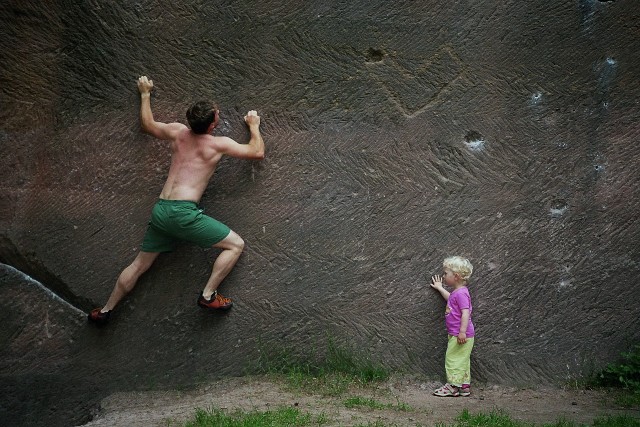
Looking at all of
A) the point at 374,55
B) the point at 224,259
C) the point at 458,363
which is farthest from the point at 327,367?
the point at 374,55

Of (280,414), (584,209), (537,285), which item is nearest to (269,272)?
(280,414)

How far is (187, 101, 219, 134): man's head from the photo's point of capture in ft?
15.9

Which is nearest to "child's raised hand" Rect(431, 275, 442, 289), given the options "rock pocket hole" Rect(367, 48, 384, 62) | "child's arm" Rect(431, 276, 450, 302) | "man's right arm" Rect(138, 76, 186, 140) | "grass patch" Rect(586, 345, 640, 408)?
"child's arm" Rect(431, 276, 450, 302)

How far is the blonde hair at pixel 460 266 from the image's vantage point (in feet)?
16.4

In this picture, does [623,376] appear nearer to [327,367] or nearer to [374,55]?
[327,367]

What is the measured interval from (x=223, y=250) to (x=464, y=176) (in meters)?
1.65

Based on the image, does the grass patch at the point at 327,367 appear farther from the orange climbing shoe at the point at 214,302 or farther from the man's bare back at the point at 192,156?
the man's bare back at the point at 192,156

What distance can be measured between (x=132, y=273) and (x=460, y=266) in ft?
6.88

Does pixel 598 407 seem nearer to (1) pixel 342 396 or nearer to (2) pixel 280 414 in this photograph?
(1) pixel 342 396

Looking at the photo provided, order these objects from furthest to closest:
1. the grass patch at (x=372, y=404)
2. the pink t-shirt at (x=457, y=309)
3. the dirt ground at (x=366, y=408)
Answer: the pink t-shirt at (x=457, y=309), the grass patch at (x=372, y=404), the dirt ground at (x=366, y=408)

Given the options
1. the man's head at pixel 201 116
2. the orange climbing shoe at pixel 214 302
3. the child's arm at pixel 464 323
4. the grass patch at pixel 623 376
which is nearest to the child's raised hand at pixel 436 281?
the child's arm at pixel 464 323

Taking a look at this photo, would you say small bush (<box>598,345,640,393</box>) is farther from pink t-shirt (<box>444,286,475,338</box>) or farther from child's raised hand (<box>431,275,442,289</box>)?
child's raised hand (<box>431,275,442,289</box>)

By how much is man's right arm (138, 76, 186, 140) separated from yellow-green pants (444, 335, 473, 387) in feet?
7.20

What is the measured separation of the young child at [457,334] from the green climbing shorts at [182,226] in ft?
4.78
